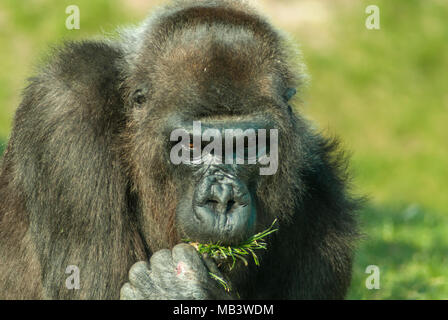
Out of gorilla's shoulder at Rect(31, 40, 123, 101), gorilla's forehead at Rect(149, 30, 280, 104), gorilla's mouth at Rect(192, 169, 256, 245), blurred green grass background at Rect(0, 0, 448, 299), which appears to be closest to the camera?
gorilla's mouth at Rect(192, 169, 256, 245)

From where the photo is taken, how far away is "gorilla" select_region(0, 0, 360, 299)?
656 centimetres

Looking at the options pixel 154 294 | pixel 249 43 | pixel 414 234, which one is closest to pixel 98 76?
pixel 249 43

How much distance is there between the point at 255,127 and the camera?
6.67 meters

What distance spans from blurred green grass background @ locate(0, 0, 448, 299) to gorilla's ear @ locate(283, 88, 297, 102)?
11.6 meters

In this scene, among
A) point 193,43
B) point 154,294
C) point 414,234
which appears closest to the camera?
point 154,294

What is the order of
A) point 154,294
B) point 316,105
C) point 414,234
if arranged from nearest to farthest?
point 154,294 → point 414,234 → point 316,105

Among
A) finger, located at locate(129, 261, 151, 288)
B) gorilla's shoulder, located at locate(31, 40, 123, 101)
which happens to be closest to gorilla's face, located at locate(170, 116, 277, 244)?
finger, located at locate(129, 261, 151, 288)

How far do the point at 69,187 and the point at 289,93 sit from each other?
232 centimetres

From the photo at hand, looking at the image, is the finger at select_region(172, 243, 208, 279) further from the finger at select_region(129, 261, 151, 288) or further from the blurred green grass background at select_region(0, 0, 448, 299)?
the blurred green grass background at select_region(0, 0, 448, 299)

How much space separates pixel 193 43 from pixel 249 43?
533 mm

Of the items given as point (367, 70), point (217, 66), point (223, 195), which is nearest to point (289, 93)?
point (217, 66)

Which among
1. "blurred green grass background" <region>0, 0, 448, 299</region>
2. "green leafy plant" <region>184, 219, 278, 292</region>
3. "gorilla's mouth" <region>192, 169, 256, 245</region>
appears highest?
"blurred green grass background" <region>0, 0, 448, 299</region>
